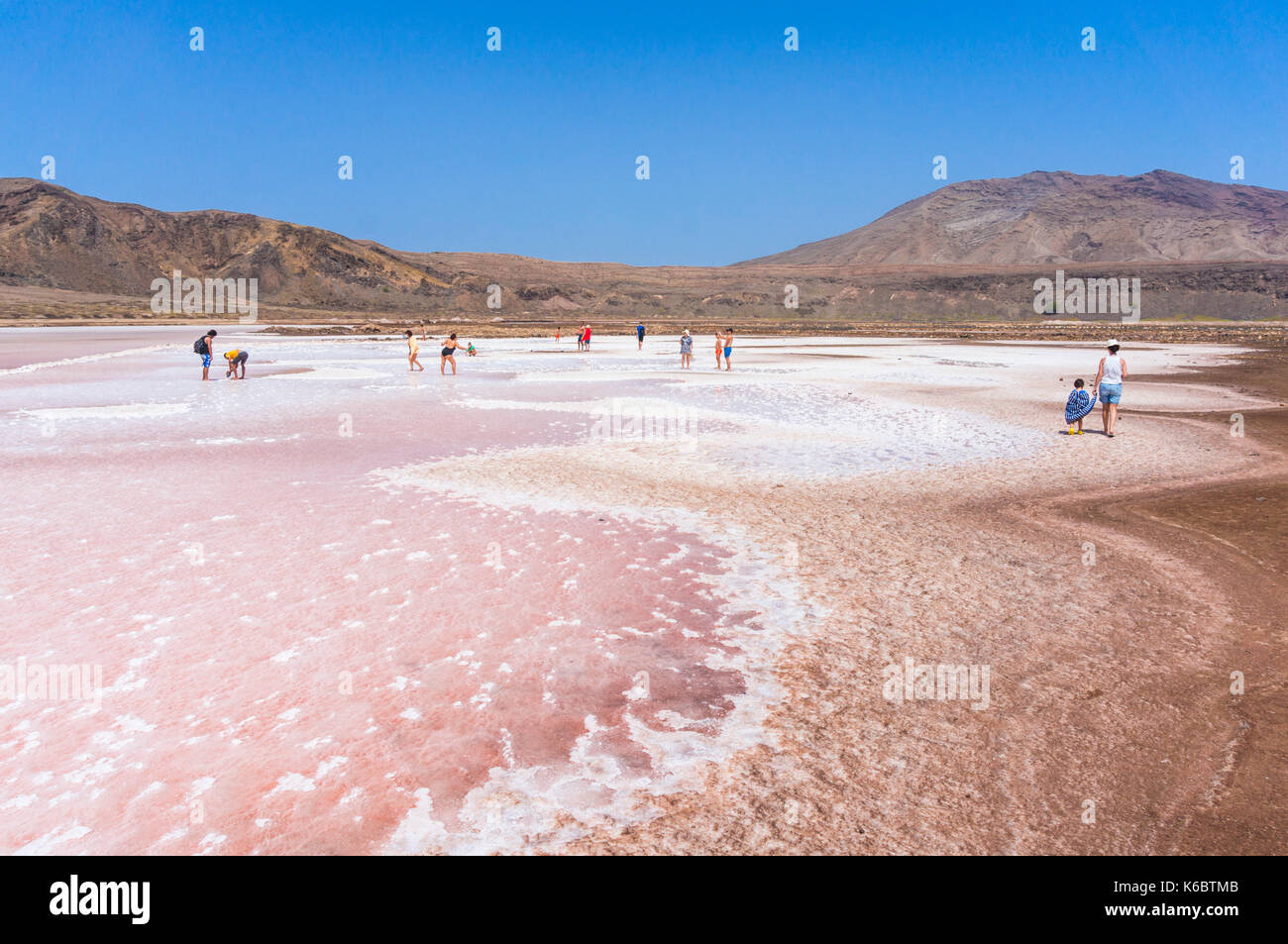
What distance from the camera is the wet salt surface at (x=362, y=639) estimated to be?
12.9ft

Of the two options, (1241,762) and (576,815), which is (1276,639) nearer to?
(1241,762)

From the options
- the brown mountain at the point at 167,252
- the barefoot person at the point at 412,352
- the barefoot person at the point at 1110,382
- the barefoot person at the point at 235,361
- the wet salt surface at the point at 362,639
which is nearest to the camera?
the wet salt surface at the point at 362,639

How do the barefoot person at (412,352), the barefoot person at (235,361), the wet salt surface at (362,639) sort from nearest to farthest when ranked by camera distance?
the wet salt surface at (362,639) < the barefoot person at (235,361) < the barefoot person at (412,352)

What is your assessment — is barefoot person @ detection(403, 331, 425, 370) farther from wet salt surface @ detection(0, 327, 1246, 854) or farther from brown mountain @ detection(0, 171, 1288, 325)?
brown mountain @ detection(0, 171, 1288, 325)

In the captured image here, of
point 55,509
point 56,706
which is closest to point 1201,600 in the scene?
point 56,706

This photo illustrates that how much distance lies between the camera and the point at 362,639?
5.78 m

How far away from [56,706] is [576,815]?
3.07 metres

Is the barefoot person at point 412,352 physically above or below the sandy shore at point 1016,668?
above

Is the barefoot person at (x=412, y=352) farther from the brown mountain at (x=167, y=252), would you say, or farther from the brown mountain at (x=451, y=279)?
the brown mountain at (x=167, y=252)

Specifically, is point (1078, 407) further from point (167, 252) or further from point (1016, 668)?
point (167, 252)

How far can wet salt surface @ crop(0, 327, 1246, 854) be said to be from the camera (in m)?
3.93

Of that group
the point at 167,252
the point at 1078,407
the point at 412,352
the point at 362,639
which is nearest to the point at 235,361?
the point at 412,352

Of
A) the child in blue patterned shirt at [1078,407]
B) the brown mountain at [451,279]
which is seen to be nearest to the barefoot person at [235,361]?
the child in blue patterned shirt at [1078,407]

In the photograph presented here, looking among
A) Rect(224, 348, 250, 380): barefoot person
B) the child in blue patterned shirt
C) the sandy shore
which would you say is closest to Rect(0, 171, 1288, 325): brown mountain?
Rect(224, 348, 250, 380): barefoot person
